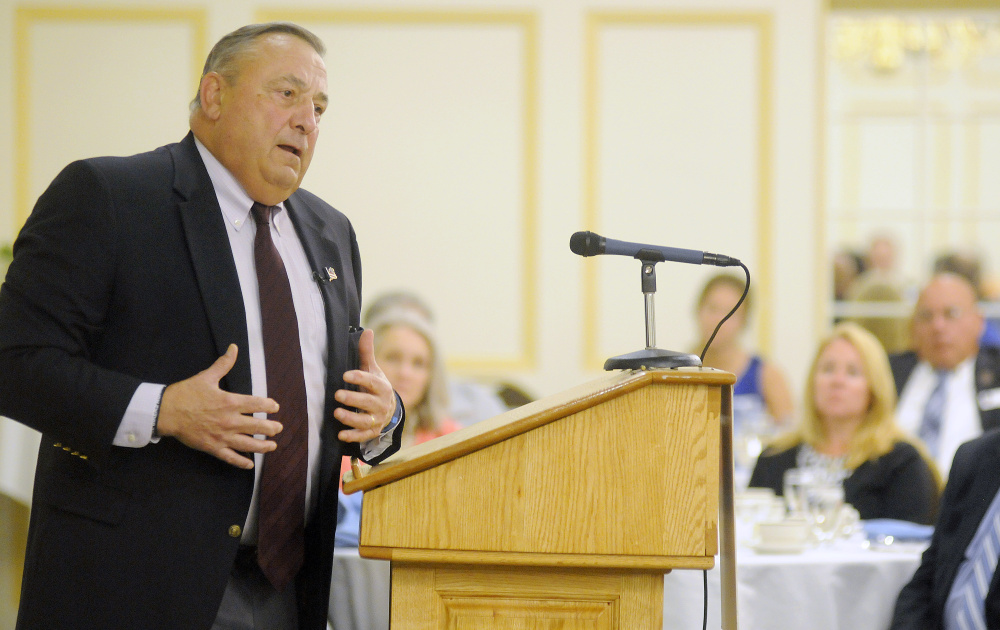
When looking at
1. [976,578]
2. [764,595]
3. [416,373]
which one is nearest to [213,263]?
[764,595]

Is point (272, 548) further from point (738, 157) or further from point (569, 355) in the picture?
point (738, 157)

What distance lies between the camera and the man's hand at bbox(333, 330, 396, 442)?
1.39m

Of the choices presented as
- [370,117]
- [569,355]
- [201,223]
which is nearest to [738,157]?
[569,355]

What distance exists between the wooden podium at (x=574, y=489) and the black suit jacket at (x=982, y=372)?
10.4ft

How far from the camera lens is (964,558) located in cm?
208

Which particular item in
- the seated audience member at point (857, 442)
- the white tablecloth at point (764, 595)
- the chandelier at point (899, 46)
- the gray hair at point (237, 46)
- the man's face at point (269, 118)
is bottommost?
the white tablecloth at point (764, 595)

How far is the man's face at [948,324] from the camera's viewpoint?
4289 mm

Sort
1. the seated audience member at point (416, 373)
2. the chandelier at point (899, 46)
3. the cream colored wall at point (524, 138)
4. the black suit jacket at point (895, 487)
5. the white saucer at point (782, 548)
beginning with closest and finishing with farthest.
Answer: the white saucer at point (782, 548)
the black suit jacket at point (895, 487)
the seated audience member at point (416, 373)
the cream colored wall at point (524, 138)
the chandelier at point (899, 46)

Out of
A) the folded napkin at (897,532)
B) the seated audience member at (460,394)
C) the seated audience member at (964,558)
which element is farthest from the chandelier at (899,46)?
the seated audience member at (964,558)

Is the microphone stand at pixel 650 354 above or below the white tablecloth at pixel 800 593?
above

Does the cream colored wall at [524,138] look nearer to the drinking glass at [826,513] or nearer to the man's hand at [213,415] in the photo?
the drinking glass at [826,513]

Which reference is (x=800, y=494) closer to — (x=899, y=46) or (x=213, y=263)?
(x=213, y=263)

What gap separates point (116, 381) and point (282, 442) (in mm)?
250

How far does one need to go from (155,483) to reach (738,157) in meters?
4.18
